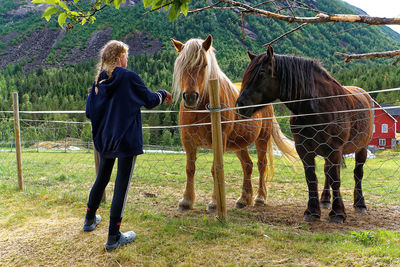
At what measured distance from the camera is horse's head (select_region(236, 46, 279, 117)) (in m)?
3.37

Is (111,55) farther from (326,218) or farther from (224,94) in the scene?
(326,218)

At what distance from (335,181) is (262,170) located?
1.58 metres

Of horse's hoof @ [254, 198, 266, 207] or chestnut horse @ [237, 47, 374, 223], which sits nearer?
chestnut horse @ [237, 47, 374, 223]

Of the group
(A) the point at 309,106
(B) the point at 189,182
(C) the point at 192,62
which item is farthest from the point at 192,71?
(B) the point at 189,182

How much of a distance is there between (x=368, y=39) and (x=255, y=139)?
356 ft

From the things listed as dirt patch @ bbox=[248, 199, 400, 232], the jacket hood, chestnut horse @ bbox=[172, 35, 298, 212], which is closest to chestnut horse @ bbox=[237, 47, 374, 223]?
dirt patch @ bbox=[248, 199, 400, 232]

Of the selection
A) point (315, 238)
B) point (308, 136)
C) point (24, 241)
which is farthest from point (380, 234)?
point (24, 241)

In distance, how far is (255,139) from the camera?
462 cm

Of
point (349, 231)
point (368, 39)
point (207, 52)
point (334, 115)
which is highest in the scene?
point (368, 39)

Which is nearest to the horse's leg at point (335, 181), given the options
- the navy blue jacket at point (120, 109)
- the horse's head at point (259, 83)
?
the horse's head at point (259, 83)

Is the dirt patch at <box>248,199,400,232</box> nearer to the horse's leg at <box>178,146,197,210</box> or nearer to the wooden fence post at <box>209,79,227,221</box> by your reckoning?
the wooden fence post at <box>209,79,227,221</box>

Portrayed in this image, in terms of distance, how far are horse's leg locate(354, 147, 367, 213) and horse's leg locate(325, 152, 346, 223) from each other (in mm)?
711

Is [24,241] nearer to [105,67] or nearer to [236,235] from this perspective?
[105,67]

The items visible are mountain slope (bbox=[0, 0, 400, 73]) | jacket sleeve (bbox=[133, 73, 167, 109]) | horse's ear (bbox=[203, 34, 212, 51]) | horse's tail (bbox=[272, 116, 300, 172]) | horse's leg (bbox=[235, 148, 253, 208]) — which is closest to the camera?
jacket sleeve (bbox=[133, 73, 167, 109])
